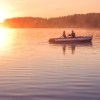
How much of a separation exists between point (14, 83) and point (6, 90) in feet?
6.51

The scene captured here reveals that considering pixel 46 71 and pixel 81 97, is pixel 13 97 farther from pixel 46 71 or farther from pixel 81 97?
pixel 46 71

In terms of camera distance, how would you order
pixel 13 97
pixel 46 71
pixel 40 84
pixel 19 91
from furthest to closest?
pixel 46 71 → pixel 40 84 → pixel 19 91 → pixel 13 97

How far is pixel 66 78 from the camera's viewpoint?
20.7 m

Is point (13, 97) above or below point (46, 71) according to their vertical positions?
below

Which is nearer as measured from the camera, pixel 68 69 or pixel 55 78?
pixel 55 78

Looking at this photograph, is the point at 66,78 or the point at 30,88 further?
the point at 66,78

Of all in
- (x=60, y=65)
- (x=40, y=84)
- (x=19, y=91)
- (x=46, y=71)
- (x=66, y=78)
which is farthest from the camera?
(x=60, y=65)

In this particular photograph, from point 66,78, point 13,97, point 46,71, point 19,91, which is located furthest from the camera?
point 46,71

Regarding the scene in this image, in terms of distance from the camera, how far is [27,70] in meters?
24.7

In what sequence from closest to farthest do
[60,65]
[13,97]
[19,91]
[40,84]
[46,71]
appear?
[13,97], [19,91], [40,84], [46,71], [60,65]

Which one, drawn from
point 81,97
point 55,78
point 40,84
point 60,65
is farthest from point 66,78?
point 60,65

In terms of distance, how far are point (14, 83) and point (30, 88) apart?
1.73m

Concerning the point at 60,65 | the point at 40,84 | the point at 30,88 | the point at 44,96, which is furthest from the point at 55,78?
the point at 60,65

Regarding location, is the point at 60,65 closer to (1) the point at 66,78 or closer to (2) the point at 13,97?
(1) the point at 66,78
